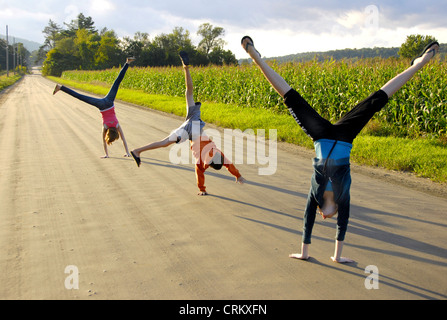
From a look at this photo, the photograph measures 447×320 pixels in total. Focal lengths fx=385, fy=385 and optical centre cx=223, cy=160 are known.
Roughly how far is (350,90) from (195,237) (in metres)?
10.5

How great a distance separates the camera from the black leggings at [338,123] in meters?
3.46

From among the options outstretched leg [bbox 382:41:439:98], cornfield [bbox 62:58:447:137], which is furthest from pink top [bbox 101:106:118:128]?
cornfield [bbox 62:58:447:137]

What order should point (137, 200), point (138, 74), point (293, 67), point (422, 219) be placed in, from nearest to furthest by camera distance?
point (422, 219), point (137, 200), point (293, 67), point (138, 74)

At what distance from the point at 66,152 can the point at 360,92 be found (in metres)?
9.53

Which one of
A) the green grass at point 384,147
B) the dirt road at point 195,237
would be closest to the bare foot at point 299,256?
the dirt road at point 195,237

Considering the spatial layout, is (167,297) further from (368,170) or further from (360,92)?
(360,92)

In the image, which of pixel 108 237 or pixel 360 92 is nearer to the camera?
pixel 108 237

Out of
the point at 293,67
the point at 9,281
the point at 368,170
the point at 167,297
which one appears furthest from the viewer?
the point at 293,67

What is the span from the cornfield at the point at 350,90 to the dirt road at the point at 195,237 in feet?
14.9

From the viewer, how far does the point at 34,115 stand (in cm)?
1820

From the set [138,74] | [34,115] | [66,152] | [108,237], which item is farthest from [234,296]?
[138,74]

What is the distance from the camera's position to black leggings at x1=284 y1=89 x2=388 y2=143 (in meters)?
3.46

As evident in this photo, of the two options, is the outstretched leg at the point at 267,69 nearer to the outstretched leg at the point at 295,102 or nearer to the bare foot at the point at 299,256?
the outstretched leg at the point at 295,102

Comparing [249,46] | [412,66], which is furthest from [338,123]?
[249,46]
